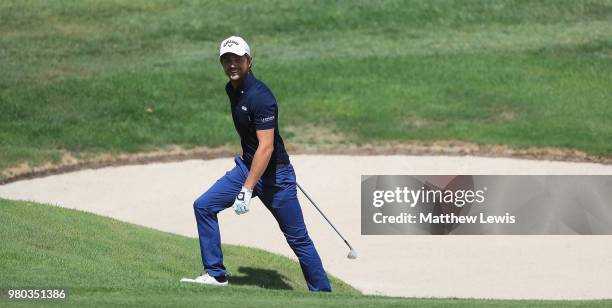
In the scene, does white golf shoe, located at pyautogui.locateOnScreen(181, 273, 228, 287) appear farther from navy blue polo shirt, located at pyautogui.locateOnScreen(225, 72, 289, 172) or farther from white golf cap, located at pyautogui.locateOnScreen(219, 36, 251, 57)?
white golf cap, located at pyautogui.locateOnScreen(219, 36, 251, 57)

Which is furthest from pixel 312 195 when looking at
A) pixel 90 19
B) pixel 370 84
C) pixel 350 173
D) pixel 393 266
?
pixel 90 19

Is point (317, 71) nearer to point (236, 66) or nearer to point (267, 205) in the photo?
point (267, 205)

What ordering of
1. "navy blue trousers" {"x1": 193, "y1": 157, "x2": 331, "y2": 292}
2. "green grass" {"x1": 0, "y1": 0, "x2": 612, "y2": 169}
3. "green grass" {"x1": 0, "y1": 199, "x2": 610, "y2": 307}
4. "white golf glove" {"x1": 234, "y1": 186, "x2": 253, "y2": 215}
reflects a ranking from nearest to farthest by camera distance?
"green grass" {"x1": 0, "y1": 199, "x2": 610, "y2": 307} → "white golf glove" {"x1": 234, "y1": 186, "x2": 253, "y2": 215} → "navy blue trousers" {"x1": 193, "y1": 157, "x2": 331, "y2": 292} → "green grass" {"x1": 0, "y1": 0, "x2": 612, "y2": 169}

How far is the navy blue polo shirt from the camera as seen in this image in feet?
38.4

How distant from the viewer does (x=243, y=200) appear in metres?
11.6

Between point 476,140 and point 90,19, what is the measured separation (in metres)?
10.7

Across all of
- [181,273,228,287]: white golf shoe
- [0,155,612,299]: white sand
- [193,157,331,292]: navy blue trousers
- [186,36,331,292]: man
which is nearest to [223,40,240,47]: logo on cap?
[186,36,331,292]: man

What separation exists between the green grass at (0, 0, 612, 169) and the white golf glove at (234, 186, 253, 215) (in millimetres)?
9620

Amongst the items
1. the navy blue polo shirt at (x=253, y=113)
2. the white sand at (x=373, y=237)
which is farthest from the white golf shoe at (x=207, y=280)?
the white sand at (x=373, y=237)

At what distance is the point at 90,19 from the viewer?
29016 millimetres

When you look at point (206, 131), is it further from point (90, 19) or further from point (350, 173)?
point (90, 19)

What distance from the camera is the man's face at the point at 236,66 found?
1173 centimetres

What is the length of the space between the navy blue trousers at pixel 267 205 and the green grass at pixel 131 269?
0.41m

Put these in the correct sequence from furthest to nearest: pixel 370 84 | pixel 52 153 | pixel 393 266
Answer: pixel 370 84 < pixel 52 153 < pixel 393 266
